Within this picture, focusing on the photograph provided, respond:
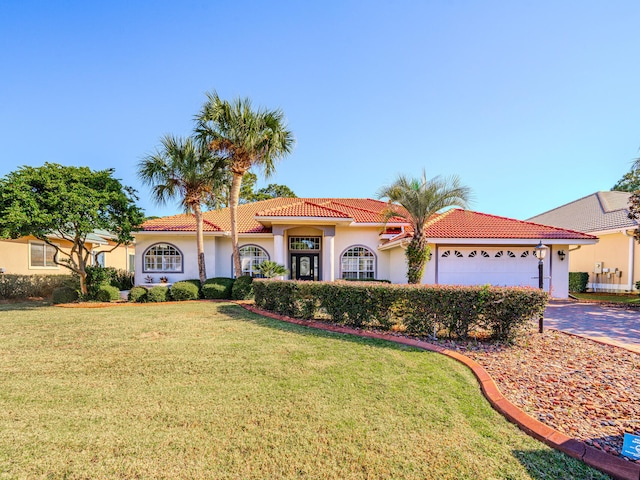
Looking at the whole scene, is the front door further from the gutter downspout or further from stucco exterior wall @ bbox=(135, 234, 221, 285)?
the gutter downspout

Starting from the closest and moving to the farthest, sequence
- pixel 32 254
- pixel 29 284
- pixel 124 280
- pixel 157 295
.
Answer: pixel 157 295, pixel 29 284, pixel 32 254, pixel 124 280

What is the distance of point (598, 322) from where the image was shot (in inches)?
374

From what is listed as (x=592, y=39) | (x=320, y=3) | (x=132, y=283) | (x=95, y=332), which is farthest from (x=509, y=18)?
(x=132, y=283)

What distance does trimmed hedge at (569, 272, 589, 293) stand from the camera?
65.8ft

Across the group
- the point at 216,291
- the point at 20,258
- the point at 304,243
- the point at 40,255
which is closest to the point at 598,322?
the point at 304,243

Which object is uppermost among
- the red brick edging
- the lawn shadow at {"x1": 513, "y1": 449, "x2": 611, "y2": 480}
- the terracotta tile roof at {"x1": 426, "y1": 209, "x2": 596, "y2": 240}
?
the terracotta tile roof at {"x1": 426, "y1": 209, "x2": 596, "y2": 240}

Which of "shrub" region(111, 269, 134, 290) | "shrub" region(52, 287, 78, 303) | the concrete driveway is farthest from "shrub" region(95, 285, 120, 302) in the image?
the concrete driveway

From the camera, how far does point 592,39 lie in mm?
8836

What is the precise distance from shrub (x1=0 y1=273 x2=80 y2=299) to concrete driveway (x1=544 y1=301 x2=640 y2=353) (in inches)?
773

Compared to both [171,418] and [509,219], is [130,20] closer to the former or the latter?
[171,418]

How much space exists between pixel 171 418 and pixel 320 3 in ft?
39.1

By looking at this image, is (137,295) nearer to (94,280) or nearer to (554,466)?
(94,280)

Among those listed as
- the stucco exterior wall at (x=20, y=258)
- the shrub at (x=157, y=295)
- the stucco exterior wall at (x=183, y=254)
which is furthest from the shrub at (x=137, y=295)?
the stucco exterior wall at (x=20, y=258)

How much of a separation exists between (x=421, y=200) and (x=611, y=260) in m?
16.4
